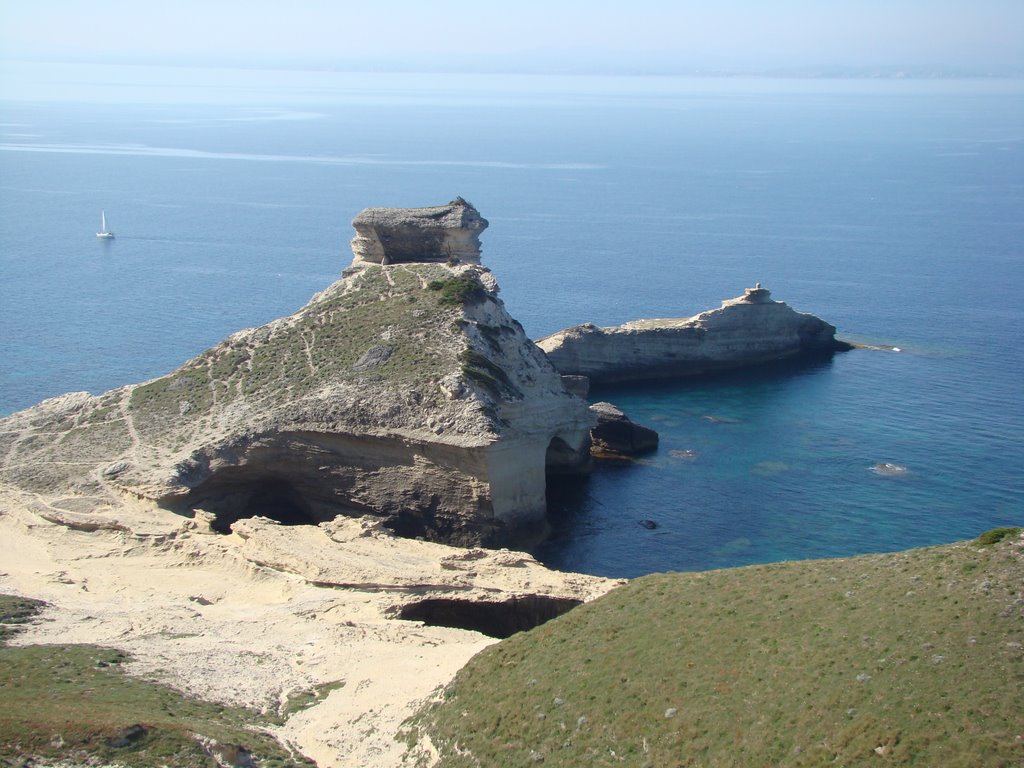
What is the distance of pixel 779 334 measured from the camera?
84.8 meters

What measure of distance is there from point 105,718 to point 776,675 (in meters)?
14.5

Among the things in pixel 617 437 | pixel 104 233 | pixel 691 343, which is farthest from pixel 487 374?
pixel 104 233

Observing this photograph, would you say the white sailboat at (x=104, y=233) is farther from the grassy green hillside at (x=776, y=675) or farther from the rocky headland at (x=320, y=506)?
the grassy green hillside at (x=776, y=675)

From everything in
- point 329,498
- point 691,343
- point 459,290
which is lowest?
point 329,498

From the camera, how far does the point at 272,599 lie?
40094 mm

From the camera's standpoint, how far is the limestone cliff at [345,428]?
160ft

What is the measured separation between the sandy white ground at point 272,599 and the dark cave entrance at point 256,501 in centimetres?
354

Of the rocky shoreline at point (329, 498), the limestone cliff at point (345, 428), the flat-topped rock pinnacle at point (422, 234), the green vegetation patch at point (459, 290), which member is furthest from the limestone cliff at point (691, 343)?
the limestone cliff at point (345, 428)

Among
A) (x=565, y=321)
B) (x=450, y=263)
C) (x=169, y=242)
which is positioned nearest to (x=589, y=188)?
(x=169, y=242)

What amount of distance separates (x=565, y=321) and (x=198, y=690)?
68.0 metres

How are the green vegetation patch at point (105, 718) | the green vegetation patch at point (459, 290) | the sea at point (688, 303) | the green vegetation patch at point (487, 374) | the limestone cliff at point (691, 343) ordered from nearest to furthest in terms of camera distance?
the green vegetation patch at point (105, 718) → the green vegetation patch at point (487, 374) → the sea at point (688, 303) → the green vegetation patch at point (459, 290) → the limestone cliff at point (691, 343)

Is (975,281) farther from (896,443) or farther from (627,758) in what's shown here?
(627,758)

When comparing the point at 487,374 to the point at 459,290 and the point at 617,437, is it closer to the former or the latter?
the point at 459,290

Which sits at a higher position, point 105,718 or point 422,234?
point 422,234
